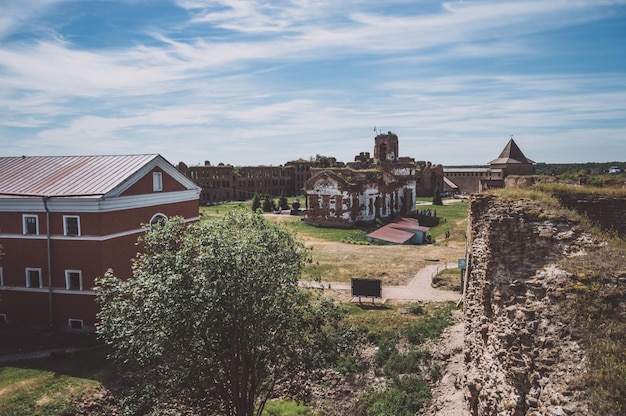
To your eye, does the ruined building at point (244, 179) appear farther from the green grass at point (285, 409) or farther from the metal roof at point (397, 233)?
the green grass at point (285, 409)

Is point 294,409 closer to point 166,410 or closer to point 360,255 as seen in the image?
point 166,410

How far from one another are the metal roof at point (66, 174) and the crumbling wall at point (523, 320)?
614 inches

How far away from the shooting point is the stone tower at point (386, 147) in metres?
58.1

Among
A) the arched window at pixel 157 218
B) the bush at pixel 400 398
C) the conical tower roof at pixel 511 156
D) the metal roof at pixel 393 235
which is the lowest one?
the bush at pixel 400 398

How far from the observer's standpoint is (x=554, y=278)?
26.4ft

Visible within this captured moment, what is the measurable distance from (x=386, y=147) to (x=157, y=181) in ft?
138

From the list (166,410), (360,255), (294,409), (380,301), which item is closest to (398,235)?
(360,255)

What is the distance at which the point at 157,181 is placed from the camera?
21188 mm

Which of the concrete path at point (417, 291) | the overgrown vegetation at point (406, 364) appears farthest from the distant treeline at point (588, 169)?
the overgrown vegetation at point (406, 364)

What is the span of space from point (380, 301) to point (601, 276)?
1452 cm

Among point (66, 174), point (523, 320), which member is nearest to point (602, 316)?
point (523, 320)

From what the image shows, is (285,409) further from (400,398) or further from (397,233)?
(397,233)

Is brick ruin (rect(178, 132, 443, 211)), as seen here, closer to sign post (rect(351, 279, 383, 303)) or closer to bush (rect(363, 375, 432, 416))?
sign post (rect(351, 279, 383, 303))

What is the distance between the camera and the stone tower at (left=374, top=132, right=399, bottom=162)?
191 feet
